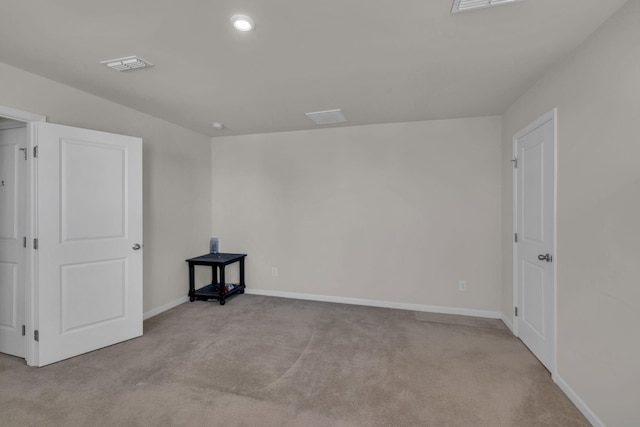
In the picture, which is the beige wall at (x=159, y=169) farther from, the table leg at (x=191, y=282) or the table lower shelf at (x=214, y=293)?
the table lower shelf at (x=214, y=293)

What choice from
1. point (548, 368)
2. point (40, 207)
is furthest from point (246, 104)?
point (548, 368)

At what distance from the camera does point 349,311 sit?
3926mm

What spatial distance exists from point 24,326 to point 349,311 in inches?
129

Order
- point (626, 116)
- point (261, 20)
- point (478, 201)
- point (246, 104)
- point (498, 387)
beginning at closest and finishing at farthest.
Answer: point (626, 116), point (261, 20), point (498, 387), point (246, 104), point (478, 201)

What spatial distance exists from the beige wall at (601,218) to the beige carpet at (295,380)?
377 mm

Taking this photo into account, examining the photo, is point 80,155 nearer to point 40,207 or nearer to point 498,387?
Answer: point 40,207

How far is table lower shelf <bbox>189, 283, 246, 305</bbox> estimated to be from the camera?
4.16 m

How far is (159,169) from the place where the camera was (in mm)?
3812

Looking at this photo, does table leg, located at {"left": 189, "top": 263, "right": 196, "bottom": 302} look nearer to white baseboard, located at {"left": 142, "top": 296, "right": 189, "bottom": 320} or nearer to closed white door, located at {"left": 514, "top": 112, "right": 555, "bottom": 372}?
white baseboard, located at {"left": 142, "top": 296, "right": 189, "bottom": 320}

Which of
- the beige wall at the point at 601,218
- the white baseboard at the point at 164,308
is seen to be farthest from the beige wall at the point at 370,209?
the beige wall at the point at 601,218

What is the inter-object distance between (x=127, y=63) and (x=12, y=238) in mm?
1917

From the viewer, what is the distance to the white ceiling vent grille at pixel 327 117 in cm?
354

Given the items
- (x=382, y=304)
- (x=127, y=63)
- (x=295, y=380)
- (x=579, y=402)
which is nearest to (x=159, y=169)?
(x=127, y=63)

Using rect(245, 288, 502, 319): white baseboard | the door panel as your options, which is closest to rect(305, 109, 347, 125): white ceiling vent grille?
the door panel
